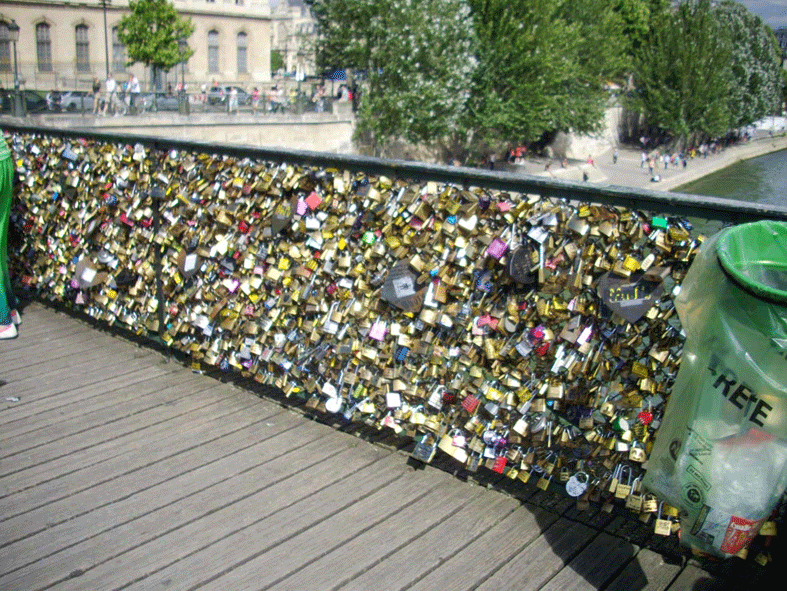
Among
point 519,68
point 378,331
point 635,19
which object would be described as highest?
point 635,19

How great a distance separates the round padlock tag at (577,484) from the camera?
3549 millimetres

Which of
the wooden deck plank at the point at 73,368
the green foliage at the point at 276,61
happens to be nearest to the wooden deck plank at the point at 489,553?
the wooden deck plank at the point at 73,368

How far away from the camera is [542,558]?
3410 mm

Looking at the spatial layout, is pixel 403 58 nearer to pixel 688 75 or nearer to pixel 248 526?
pixel 688 75

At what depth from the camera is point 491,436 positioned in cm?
381

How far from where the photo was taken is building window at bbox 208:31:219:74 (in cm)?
5719

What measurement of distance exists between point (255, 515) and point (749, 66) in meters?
66.5

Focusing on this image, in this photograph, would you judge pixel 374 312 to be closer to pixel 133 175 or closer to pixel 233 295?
pixel 233 295

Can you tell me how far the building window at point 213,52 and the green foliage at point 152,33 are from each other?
14.0 meters

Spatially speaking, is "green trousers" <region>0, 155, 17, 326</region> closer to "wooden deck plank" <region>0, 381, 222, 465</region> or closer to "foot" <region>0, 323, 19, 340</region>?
"foot" <region>0, 323, 19, 340</region>

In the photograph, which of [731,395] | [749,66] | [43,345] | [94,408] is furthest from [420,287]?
[749,66]

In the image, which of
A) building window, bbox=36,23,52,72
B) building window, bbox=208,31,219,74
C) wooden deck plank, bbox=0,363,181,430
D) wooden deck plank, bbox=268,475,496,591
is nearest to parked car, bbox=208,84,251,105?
building window, bbox=36,23,52,72

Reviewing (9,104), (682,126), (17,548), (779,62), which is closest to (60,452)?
(17,548)

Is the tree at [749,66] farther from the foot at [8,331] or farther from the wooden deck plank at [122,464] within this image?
the wooden deck plank at [122,464]
